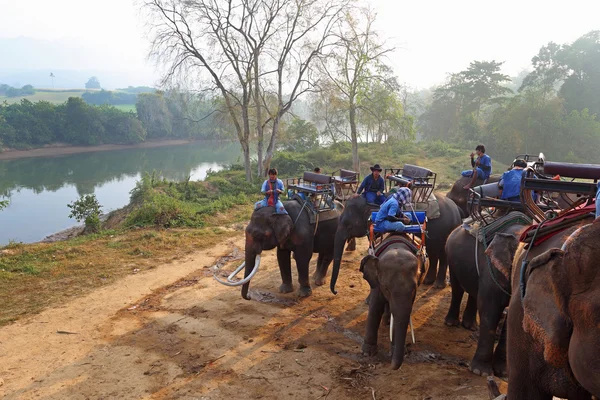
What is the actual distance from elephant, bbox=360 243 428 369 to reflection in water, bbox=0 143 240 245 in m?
21.4

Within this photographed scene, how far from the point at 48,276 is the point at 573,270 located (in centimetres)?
1165

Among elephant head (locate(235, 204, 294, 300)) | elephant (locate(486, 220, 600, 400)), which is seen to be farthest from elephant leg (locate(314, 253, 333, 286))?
elephant (locate(486, 220, 600, 400))

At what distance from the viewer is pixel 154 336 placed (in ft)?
25.4

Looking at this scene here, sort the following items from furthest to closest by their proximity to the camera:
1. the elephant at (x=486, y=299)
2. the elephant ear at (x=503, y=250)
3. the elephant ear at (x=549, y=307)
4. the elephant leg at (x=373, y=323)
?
the elephant leg at (x=373, y=323) < the elephant at (x=486, y=299) < the elephant ear at (x=503, y=250) < the elephant ear at (x=549, y=307)

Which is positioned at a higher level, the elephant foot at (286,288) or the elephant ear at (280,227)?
the elephant ear at (280,227)

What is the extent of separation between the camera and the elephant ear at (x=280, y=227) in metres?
8.86

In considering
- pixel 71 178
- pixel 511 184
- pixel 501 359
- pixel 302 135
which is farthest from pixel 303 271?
pixel 71 178

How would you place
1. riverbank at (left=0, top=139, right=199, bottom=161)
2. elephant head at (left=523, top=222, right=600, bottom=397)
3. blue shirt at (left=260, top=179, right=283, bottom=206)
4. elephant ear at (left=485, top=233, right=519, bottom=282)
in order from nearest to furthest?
elephant head at (left=523, top=222, right=600, bottom=397)
elephant ear at (left=485, top=233, right=519, bottom=282)
blue shirt at (left=260, top=179, right=283, bottom=206)
riverbank at (left=0, top=139, right=199, bottom=161)

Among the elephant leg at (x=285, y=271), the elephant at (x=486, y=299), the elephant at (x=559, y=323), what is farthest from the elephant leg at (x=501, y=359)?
the elephant leg at (x=285, y=271)

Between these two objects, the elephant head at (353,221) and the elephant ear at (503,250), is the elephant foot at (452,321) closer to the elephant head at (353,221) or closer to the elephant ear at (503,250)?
the elephant head at (353,221)

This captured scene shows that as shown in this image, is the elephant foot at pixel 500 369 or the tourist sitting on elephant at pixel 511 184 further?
the tourist sitting on elephant at pixel 511 184

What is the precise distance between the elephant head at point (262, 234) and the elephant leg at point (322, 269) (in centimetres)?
168

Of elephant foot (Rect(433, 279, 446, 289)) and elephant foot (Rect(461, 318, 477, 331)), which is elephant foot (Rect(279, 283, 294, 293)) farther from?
elephant foot (Rect(461, 318, 477, 331))

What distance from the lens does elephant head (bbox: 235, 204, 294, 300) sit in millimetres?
8719
